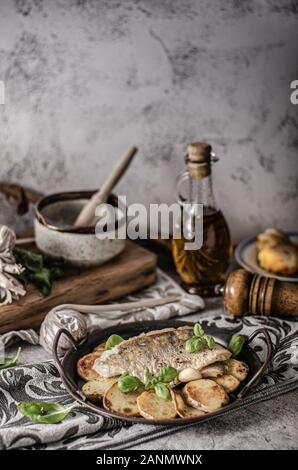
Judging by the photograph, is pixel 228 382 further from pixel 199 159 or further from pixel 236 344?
pixel 199 159

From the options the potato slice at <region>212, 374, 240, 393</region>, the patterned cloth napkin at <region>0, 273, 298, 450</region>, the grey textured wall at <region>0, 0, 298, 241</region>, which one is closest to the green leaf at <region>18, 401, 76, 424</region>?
the patterned cloth napkin at <region>0, 273, 298, 450</region>

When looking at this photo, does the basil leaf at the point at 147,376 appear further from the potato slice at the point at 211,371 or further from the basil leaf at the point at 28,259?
the basil leaf at the point at 28,259

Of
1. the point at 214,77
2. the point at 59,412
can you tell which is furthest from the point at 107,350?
the point at 214,77

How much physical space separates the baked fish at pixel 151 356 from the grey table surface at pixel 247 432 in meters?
0.11

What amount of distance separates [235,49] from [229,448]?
103cm

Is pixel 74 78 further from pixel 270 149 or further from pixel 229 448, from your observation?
pixel 229 448

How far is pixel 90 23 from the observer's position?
168cm

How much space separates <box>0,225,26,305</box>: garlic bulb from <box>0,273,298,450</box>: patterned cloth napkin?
0.09 metres

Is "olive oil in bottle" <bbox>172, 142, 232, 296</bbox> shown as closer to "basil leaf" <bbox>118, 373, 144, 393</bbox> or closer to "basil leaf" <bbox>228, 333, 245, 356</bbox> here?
"basil leaf" <bbox>228, 333, 245, 356</bbox>

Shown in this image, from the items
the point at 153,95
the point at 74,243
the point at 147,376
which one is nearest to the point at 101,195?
the point at 74,243

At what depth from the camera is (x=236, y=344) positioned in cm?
127

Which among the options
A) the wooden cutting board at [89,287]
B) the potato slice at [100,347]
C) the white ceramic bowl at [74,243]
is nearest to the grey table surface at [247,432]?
the potato slice at [100,347]

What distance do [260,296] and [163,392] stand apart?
42cm

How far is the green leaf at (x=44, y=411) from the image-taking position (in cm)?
111
